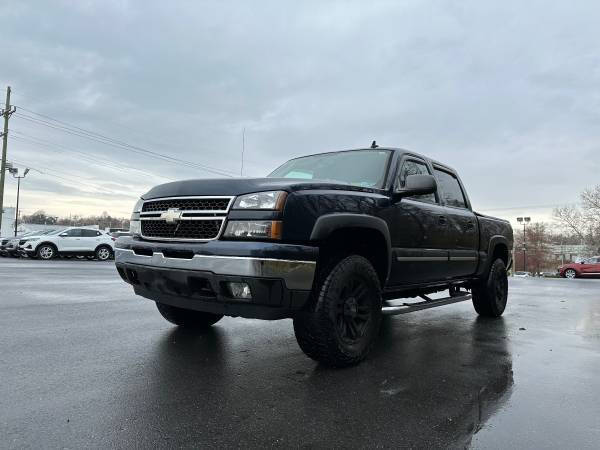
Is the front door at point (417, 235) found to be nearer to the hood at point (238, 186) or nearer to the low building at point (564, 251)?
the hood at point (238, 186)

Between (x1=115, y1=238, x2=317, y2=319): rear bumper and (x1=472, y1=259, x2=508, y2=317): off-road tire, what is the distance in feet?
13.5

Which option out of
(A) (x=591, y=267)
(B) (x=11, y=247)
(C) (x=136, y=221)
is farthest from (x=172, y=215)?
(A) (x=591, y=267)

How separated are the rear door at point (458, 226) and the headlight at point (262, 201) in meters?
2.69

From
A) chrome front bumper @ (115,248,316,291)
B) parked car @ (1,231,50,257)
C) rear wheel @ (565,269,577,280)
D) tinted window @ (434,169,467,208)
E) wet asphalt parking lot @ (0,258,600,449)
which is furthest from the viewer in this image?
rear wheel @ (565,269,577,280)

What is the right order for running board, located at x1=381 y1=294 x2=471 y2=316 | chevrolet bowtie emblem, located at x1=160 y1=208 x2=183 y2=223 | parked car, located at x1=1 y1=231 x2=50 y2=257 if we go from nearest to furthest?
chevrolet bowtie emblem, located at x1=160 y1=208 x2=183 y2=223 < running board, located at x1=381 y1=294 x2=471 y2=316 < parked car, located at x1=1 y1=231 x2=50 y2=257

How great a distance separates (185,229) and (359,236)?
1421mm

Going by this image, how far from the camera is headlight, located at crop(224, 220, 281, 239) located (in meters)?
3.14

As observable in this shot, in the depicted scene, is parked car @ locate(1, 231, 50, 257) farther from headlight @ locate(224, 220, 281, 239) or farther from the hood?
headlight @ locate(224, 220, 281, 239)

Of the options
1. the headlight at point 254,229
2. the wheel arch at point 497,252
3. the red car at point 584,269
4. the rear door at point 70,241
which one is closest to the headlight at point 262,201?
the headlight at point 254,229

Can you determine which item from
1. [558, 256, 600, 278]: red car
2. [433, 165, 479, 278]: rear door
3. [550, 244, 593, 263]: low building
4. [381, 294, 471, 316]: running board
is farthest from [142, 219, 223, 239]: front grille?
[550, 244, 593, 263]: low building

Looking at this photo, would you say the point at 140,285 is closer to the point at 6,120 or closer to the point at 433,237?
the point at 433,237

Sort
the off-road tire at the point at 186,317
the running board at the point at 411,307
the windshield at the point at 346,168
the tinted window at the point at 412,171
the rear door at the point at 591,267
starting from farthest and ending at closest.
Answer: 1. the rear door at the point at 591,267
2. the off-road tire at the point at 186,317
3. the tinted window at the point at 412,171
4. the windshield at the point at 346,168
5. the running board at the point at 411,307

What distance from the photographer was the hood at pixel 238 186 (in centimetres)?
329

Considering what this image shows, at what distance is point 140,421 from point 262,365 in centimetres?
132
